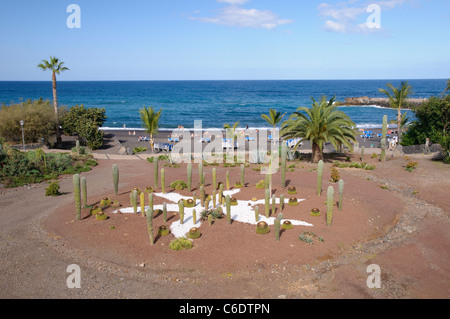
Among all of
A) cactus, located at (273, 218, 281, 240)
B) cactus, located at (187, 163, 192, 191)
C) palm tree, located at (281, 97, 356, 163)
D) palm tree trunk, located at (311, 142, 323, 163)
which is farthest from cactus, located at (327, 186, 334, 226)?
palm tree trunk, located at (311, 142, 323, 163)

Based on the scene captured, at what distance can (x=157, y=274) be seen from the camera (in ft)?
36.7

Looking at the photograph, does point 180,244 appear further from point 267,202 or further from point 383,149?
point 383,149

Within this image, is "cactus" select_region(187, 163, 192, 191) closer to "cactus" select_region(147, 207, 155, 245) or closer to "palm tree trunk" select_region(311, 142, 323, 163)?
"cactus" select_region(147, 207, 155, 245)

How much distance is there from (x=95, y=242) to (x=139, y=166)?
1265 centimetres

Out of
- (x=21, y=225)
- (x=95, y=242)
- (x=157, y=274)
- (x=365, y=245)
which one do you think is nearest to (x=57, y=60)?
(x=21, y=225)

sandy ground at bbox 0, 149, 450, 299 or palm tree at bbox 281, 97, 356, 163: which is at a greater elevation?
palm tree at bbox 281, 97, 356, 163

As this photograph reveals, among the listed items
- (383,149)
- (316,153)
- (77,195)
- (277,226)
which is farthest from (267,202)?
(383,149)

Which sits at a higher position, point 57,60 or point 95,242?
point 57,60

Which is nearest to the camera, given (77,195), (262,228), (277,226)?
(277,226)

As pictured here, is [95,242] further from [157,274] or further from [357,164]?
[357,164]

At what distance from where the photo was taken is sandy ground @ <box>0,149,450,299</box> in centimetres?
1030

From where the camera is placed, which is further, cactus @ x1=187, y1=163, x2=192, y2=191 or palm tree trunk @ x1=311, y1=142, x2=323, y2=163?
palm tree trunk @ x1=311, y1=142, x2=323, y2=163

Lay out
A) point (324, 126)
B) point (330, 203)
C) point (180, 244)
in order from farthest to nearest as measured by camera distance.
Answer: point (324, 126), point (330, 203), point (180, 244)

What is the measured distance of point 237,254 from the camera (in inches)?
481
